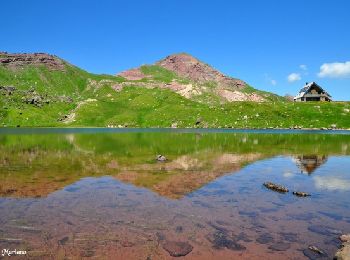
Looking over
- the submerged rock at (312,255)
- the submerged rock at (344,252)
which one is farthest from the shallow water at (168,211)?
the submerged rock at (344,252)

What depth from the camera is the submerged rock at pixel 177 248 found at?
14727 mm

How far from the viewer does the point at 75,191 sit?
26250mm

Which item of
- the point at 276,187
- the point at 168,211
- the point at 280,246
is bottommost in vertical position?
the point at 280,246

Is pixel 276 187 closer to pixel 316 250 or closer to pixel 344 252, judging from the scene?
pixel 316 250

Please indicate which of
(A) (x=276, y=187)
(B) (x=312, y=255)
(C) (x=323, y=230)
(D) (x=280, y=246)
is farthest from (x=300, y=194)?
(B) (x=312, y=255)

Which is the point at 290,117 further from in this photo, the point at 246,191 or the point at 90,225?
the point at 90,225

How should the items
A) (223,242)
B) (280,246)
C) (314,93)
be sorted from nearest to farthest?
(280,246)
(223,242)
(314,93)

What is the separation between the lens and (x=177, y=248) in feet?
49.9

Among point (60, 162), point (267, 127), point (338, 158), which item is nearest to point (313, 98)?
point (267, 127)

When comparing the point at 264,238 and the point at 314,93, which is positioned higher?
the point at 314,93

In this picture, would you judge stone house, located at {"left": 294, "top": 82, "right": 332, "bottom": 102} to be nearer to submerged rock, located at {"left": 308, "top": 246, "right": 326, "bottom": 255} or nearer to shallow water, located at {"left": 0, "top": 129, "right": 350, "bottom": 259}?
shallow water, located at {"left": 0, "top": 129, "right": 350, "bottom": 259}

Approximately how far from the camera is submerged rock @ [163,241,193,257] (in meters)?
14.7

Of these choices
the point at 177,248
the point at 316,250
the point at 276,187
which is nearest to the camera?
the point at 316,250

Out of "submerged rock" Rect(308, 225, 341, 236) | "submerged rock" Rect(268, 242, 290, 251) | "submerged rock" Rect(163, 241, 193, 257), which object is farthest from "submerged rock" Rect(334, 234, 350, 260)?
"submerged rock" Rect(163, 241, 193, 257)
